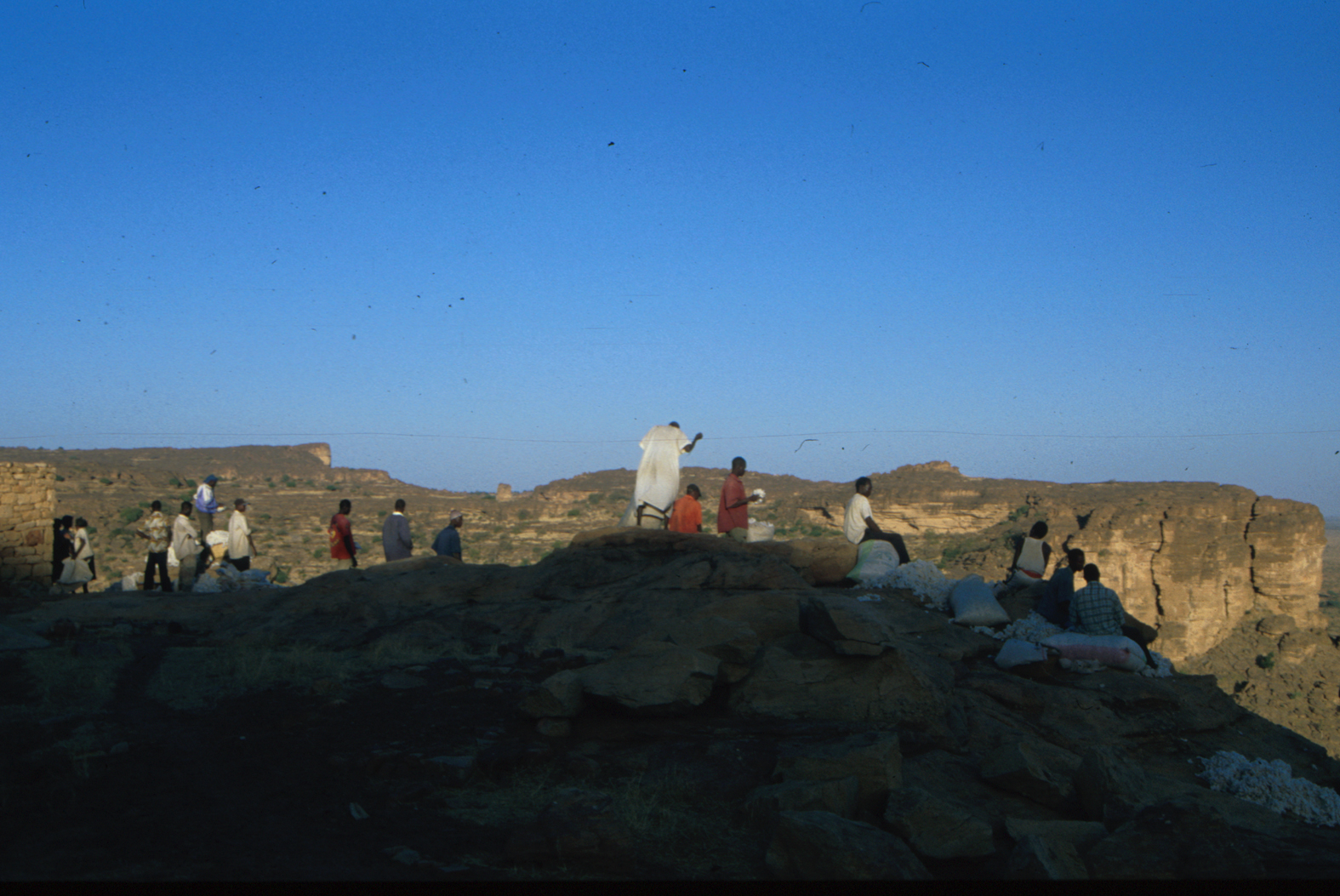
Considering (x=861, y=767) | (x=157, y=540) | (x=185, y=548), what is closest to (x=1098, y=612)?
(x=861, y=767)

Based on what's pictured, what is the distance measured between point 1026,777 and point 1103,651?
3.75m

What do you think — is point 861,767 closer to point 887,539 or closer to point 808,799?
point 808,799

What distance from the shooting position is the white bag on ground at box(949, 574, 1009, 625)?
29.1ft

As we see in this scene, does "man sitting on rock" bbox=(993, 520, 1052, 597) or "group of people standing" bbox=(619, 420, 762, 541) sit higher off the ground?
"group of people standing" bbox=(619, 420, 762, 541)

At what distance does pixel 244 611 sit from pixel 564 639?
14.7 feet

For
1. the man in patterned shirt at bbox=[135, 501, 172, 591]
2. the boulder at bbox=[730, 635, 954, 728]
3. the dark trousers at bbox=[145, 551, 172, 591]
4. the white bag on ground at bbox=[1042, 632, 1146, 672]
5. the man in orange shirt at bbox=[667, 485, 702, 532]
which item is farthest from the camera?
the dark trousers at bbox=[145, 551, 172, 591]

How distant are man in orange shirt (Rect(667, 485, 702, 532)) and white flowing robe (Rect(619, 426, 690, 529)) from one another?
19cm

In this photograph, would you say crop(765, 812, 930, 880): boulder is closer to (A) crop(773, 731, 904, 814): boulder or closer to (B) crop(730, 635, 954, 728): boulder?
(A) crop(773, 731, 904, 814): boulder

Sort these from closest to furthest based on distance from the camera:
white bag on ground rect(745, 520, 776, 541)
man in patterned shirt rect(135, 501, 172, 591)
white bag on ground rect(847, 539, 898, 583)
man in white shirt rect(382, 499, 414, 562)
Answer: white bag on ground rect(847, 539, 898, 583), white bag on ground rect(745, 520, 776, 541), man in white shirt rect(382, 499, 414, 562), man in patterned shirt rect(135, 501, 172, 591)

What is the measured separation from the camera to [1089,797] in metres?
4.66

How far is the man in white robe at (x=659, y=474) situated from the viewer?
35.0 feet

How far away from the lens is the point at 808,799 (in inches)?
159

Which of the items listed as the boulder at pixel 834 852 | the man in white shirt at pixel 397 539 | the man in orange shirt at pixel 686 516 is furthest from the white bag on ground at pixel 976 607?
the man in white shirt at pixel 397 539

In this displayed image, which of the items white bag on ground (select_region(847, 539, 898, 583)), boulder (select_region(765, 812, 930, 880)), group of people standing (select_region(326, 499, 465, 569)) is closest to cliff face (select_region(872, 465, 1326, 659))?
white bag on ground (select_region(847, 539, 898, 583))
